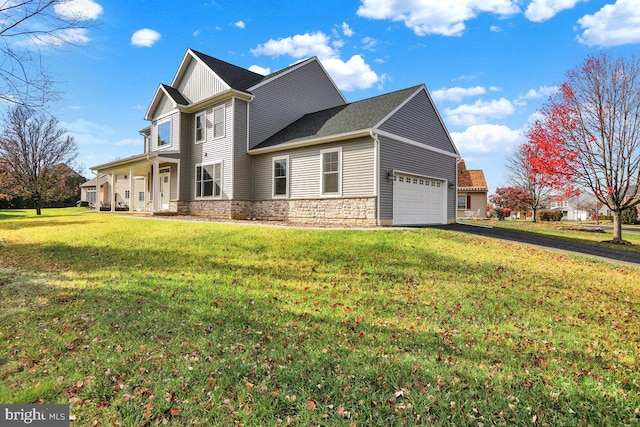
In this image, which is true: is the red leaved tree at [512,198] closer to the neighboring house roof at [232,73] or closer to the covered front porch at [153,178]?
the neighboring house roof at [232,73]

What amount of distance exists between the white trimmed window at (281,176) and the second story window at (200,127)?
5224 millimetres

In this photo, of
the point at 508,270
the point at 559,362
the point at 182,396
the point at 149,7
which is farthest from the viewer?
the point at 149,7

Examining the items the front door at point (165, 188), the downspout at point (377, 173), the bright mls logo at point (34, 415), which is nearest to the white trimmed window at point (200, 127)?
the front door at point (165, 188)

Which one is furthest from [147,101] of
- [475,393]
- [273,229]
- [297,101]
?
[475,393]

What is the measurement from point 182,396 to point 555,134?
18102 mm

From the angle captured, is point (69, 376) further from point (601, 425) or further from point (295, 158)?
point (295, 158)

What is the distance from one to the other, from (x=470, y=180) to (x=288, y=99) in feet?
69.6

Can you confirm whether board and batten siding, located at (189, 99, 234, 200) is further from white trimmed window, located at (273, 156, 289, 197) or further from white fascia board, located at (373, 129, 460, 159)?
white fascia board, located at (373, 129, 460, 159)

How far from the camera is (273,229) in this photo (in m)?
11.5

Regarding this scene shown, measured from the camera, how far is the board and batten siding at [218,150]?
1689 centimetres

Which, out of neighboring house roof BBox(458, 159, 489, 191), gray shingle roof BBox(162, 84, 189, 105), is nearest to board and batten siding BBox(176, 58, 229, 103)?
gray shingle roof BBox(162, 84, 189, 105)

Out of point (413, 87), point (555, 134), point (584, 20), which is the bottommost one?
point (555, 134)

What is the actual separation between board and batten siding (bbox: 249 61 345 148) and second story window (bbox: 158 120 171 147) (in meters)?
6.09

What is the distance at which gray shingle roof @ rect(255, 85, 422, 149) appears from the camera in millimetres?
13820
